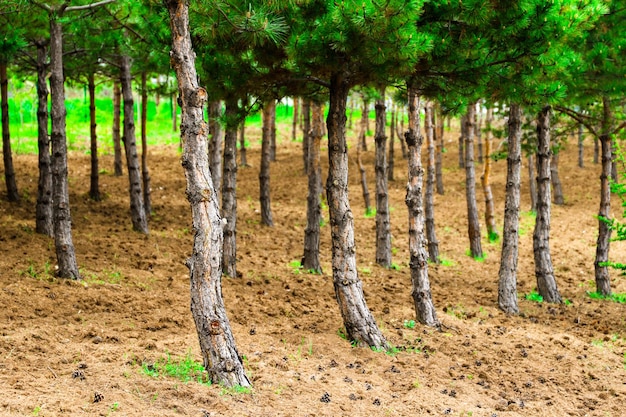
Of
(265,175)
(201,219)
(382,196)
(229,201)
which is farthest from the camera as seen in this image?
(265,175)

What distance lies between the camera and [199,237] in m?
6.28

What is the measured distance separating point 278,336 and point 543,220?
657 centimetres

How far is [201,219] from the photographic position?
20.6 feet

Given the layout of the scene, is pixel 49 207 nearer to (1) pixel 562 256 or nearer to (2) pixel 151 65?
(2) pixel 151 65

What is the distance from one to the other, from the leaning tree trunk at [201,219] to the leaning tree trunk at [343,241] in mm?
2531

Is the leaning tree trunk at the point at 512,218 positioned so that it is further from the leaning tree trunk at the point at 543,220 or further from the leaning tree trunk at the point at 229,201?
the leaning tree trunk at the point at 229,201

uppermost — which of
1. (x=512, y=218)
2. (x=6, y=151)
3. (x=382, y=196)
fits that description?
(x=6, y=151)

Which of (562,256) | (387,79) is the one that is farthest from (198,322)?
(562,256)

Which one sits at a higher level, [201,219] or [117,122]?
[117,122]

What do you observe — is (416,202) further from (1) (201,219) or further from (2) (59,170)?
(2) (59,170)

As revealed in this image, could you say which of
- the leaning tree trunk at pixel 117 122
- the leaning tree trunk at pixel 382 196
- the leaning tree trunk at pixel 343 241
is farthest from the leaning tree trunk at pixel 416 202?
the leaning tree trunk at pixel 117 122

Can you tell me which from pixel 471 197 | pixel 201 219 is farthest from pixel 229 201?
pixel 471 197

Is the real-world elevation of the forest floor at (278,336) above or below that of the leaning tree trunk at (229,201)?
below

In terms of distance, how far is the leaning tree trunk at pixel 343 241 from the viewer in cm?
858
